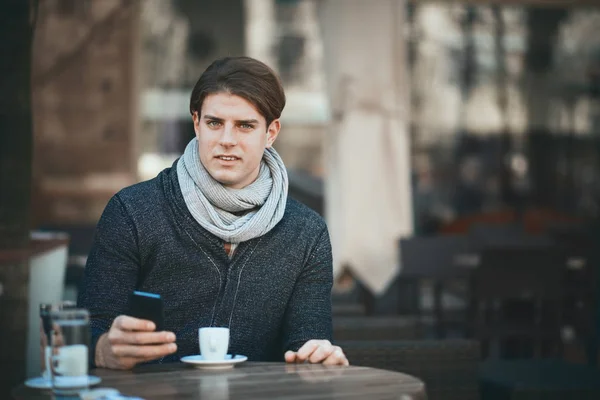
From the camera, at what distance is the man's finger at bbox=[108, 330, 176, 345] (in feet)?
6.32

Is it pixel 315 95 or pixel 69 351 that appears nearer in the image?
pixel 69 351

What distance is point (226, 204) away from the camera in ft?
7.87

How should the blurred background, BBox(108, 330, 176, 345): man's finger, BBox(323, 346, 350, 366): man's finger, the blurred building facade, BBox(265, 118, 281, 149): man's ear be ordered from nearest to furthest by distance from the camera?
BBox(108, 330, 176, 345): man's finger
BBox(323, 346, 350, 366): man's finger
BBox(265, 118, 281, 149): man's ear
the blurred background
the blurred building facade

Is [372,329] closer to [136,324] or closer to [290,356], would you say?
[290,356]

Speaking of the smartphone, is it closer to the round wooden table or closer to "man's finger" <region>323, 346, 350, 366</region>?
the round wooden table

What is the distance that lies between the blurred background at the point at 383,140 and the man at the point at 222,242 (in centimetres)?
86

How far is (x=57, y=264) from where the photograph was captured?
152 inches

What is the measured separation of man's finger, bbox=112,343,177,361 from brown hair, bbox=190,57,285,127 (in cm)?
69

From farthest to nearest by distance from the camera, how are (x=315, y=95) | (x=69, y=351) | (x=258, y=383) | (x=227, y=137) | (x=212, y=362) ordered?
(x=315, y=95), (x=227, y=137), (x=212, y=362), (x=258, y=383), (x=69, y=351)

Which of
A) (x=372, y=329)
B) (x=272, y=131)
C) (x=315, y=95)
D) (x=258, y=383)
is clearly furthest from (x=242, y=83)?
(x=315, y=95)

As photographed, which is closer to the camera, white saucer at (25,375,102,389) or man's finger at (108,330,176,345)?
white saucer at (25,375,102,389)

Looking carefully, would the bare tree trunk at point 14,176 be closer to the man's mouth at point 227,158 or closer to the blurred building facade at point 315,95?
the man's mouth at point 227,158

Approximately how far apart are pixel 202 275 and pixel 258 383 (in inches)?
21.3

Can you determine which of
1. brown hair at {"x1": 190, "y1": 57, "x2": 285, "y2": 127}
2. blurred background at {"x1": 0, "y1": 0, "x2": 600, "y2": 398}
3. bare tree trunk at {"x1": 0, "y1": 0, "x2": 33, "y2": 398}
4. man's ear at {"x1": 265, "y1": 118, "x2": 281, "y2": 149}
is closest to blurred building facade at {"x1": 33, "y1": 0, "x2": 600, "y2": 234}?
blurred background at {"x1": 0, "y1": 0, "x2": 600, "y2": 398}
